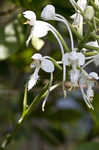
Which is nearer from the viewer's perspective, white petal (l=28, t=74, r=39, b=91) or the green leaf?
white petal (l=28, t=74, r=39, b=91)

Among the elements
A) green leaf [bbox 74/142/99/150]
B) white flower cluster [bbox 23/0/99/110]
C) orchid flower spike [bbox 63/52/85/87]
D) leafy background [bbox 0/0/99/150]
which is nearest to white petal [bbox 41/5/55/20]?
white flower cluster [bbox 23/0/99/110]

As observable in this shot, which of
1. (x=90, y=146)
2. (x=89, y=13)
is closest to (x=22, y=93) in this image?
(x=90, y=146)

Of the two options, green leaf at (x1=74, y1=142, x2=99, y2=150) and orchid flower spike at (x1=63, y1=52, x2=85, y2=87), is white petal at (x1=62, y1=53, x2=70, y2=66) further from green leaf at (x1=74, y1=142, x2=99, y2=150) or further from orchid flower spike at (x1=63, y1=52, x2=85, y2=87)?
green leaf at (x1=74, y1=142, x2=99, y2=150)

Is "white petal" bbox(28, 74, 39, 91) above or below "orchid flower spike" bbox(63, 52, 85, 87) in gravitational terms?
below

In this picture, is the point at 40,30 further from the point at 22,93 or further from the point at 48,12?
the point at 22,93

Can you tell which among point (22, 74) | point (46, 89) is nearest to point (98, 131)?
point (22, 74)

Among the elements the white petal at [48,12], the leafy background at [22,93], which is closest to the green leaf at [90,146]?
the leafy background at [22,93]

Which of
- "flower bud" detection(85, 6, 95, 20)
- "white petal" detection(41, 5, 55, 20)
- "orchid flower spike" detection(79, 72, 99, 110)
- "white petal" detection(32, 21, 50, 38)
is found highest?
"flower bud" detection(85, 6, 95, 20)

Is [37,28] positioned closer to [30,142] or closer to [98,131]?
[98,131]

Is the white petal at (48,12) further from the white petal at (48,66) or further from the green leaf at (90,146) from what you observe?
the green leaf at (90,146)
